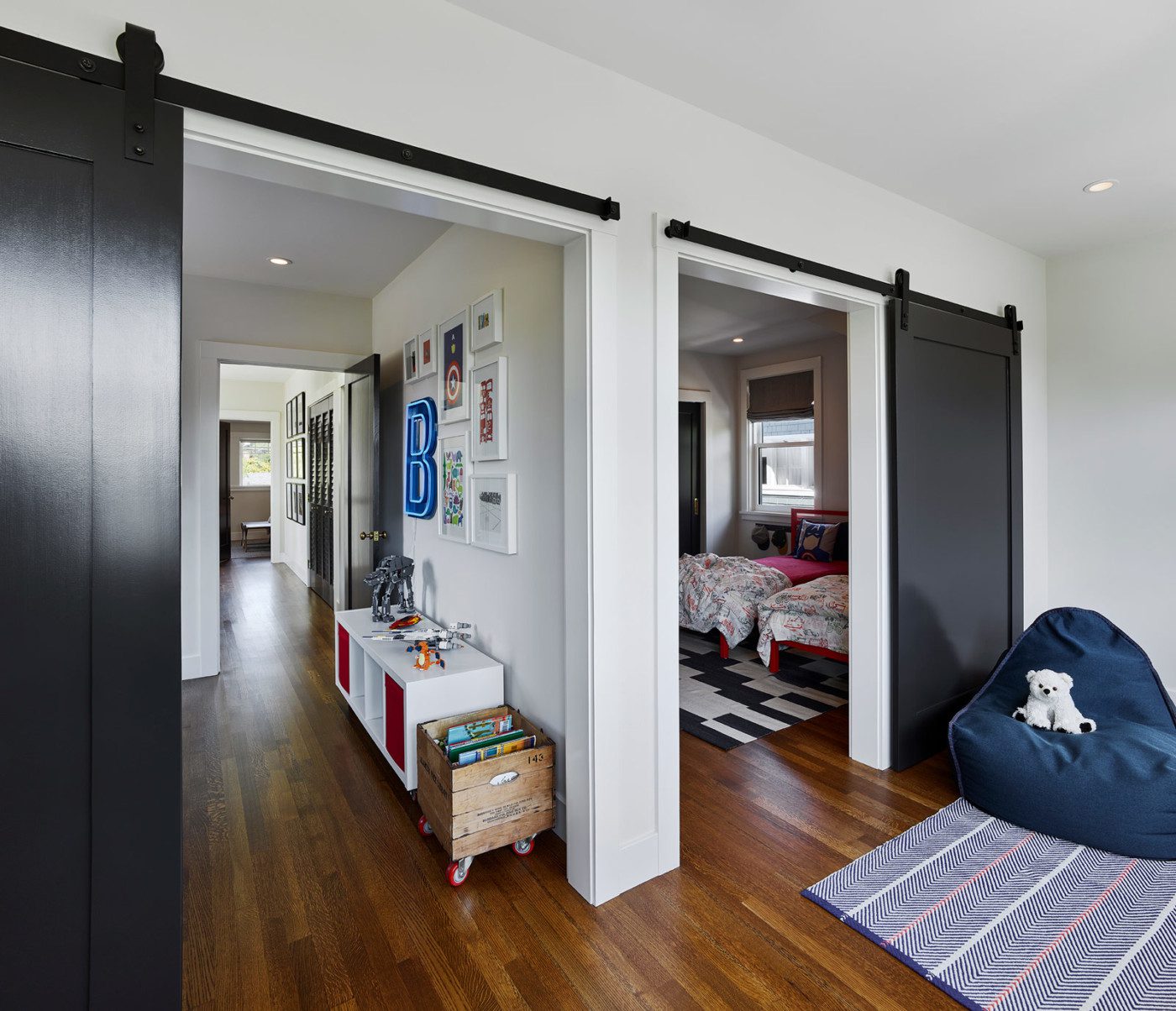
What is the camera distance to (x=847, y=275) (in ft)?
8.66

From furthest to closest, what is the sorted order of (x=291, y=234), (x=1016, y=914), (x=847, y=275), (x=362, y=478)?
1. (x=362, y=478)
2. (x=291, y=234)
3. (x=847, y=275)
4. (x=1016, y=914)

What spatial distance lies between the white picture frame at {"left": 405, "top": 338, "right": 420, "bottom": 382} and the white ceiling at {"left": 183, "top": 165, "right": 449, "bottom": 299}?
0.48 meters

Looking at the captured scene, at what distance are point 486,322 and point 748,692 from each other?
2.64 metres

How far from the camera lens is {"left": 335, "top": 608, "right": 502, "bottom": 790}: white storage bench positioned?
99.3 inches

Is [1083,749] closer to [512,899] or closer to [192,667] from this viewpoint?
[512,899]

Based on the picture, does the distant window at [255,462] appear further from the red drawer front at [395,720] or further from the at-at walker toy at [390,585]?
the red drawer front at [395,720]

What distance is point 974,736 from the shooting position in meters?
2.52

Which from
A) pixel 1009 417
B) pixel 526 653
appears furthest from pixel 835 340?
pixel 526 653

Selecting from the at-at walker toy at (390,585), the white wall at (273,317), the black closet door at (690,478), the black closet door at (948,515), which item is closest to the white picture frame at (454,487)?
the at-at walker toy at (390,585)

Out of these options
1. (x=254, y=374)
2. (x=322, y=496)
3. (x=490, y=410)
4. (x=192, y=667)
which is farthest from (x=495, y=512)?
(x=254, y=374)

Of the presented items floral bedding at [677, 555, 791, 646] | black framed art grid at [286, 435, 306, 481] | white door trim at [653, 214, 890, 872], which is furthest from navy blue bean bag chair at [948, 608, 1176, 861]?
black framed art grid at [286, 435, 306, 481]

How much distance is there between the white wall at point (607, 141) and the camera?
144cm

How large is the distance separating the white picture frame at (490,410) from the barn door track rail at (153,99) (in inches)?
44.6

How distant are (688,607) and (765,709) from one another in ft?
4.39
